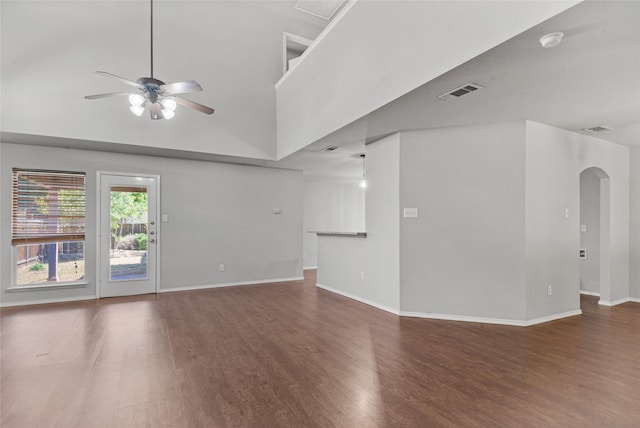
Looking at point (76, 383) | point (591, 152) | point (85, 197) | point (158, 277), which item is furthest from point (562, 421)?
point (85, 197)

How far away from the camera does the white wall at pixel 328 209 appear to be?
29.1 feet

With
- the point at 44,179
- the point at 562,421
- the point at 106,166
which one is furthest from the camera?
the point at 106,166

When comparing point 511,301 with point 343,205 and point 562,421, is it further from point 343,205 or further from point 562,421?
point 343,205

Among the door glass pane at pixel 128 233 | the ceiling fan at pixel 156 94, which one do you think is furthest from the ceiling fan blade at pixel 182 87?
the door glass pane at pixel 128 233

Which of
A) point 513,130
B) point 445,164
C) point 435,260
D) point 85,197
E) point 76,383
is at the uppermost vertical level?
point 513,130

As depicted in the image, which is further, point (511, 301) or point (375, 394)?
point (511, 301)

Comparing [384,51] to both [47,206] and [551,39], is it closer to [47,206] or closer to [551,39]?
[551,39]

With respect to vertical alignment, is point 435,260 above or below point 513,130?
below

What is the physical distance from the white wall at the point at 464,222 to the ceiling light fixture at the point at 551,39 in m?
1.84

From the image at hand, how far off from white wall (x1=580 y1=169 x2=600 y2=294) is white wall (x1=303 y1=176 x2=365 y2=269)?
203 inches

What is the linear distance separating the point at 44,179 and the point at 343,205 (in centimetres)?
682

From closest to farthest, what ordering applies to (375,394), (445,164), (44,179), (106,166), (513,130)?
(375,394), (513,130), (445,164), (44,179), (106,166)

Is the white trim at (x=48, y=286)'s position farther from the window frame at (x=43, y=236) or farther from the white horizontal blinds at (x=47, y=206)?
the white horizontal blinds at (x=47, y=206)

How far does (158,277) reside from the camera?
580 centimetres
